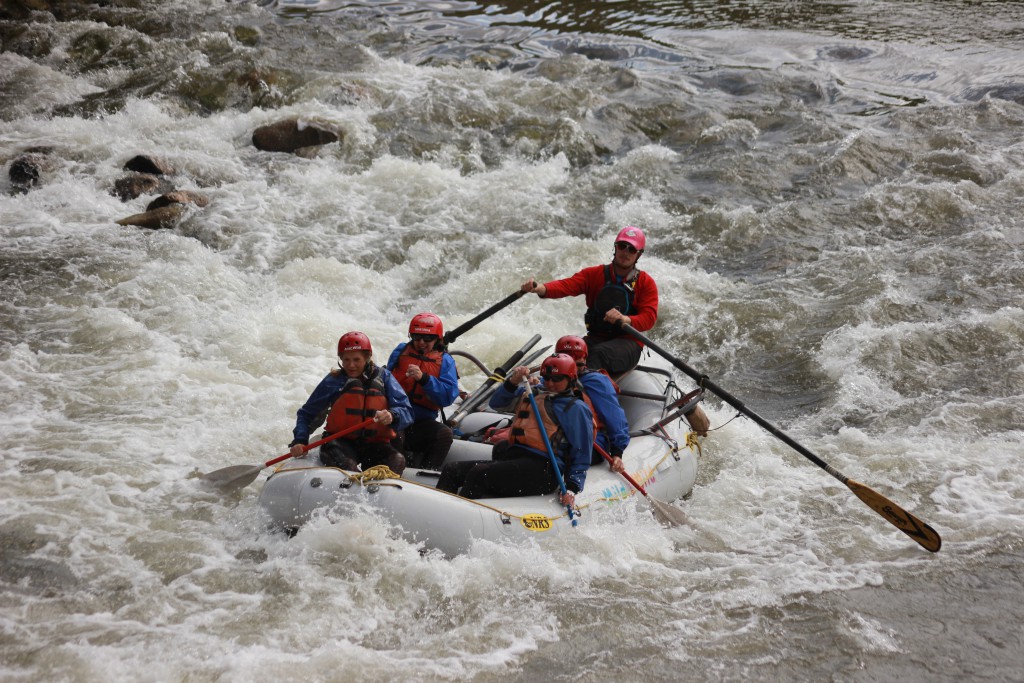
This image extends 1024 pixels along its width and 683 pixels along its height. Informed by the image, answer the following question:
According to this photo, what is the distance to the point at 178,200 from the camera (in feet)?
37.2

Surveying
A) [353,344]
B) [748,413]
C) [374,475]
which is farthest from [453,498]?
[748,413]

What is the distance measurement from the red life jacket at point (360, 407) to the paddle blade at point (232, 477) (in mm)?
745

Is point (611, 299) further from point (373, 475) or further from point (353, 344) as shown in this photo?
point (373, 475)

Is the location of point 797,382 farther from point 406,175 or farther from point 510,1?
point 510,1

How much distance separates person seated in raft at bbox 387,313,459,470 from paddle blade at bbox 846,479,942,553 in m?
2.79

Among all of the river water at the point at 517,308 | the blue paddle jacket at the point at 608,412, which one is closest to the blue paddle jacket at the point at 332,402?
the river water at the point at 517,308

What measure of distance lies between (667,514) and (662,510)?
5cm

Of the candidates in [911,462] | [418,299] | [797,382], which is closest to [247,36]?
[418,299]

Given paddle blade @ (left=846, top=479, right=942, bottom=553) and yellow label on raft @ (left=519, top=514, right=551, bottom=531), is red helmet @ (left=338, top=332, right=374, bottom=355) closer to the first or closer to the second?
yellow label on raft @ (left=519, top=514, right=551, bottom=531)

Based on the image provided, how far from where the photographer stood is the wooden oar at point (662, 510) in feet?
20.1

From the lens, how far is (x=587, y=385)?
630cm

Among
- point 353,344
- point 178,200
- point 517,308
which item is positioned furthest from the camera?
point 178,200

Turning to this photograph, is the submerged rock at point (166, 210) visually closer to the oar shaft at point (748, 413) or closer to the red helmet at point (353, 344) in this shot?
the red helmet at point (353, 344)

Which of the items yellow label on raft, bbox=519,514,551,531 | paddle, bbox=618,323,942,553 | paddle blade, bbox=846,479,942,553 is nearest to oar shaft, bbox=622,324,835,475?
paddle, bbox=618,323,942,553
